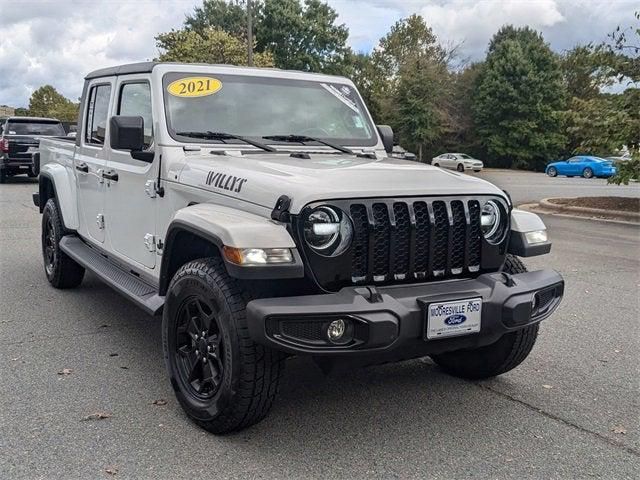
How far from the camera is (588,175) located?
32.5 m

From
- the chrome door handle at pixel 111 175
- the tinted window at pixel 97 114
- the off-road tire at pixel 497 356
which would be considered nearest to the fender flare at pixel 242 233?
the off-road tire at pixel 497 356

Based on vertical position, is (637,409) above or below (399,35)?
below

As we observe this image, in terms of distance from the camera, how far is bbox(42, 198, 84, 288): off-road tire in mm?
6043

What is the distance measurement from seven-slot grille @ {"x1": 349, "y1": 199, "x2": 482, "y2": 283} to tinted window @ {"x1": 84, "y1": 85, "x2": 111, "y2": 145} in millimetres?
2944

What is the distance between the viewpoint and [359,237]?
3.05 m

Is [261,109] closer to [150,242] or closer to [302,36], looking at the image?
[150,242]

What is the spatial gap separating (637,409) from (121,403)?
9.87ft

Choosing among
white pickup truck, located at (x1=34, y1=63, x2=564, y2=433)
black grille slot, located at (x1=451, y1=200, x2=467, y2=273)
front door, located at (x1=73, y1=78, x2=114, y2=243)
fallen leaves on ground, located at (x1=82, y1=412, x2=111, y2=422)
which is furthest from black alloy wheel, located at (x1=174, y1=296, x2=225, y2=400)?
front door, located at (x1=73, y1=78, x2=114, y2=243)

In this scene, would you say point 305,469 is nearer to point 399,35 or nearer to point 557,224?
point 557,224

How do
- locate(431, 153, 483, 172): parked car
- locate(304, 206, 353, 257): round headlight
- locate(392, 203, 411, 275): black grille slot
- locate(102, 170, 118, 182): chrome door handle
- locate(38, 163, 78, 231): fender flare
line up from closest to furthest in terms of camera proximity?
locate(304, 206, 353, 257): round headlight → locate(392, 203, 411, 275): black grille slot → locate(102, 170, 118, 182): chrome door handle → locate(38, 163, 78, 231): fender flare → locate(431, 153, 483, 172): parked car

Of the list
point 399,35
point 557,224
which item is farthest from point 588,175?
point 399,35

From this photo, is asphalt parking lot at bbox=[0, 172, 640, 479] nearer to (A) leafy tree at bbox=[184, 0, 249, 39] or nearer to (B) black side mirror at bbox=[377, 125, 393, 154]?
(B) black side mirror at bbox=[377, 125, 393, 154]

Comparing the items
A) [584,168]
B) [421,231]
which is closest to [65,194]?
[421,231]

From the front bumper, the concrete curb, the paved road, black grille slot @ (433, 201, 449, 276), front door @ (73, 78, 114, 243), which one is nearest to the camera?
the front bumper
